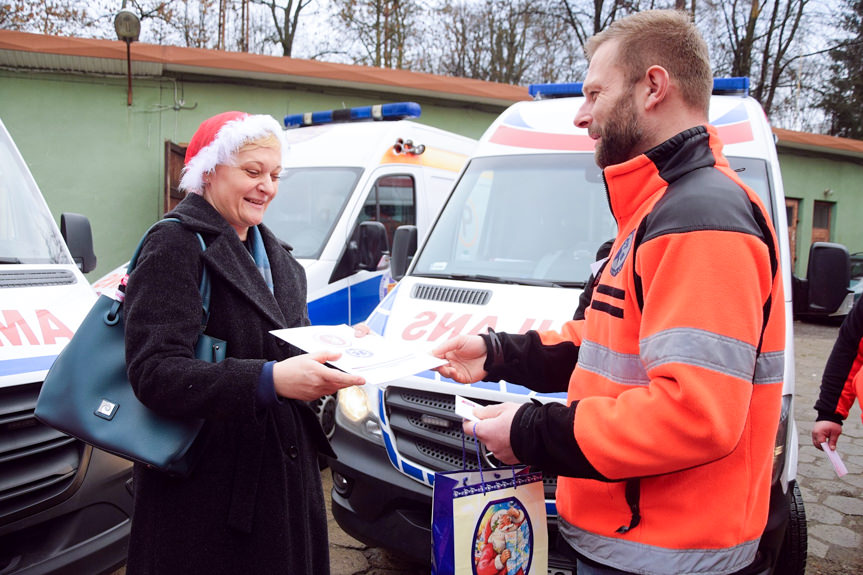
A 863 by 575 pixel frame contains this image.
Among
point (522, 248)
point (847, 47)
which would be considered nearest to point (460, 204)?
point (522, 248)

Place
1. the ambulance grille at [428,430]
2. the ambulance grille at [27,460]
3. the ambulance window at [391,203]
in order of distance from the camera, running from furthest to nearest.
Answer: the ambulance window at [391,203] < the ambulance grille at [428,430] < the ambulance grille at [27,460]

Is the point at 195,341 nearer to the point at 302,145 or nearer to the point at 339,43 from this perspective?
the point at 302,145

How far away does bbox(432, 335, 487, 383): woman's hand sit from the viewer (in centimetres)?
199

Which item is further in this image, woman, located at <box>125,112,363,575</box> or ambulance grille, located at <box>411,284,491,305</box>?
ambulance grille, located at <box>411,284,491,305</box>

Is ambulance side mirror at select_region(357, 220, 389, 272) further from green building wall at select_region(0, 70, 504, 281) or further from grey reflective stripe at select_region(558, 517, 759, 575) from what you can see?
green building wall at select_region(0, 70, 504, 281)

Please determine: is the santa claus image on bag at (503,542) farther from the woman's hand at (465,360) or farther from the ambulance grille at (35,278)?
the ambulance grille at (35,278)

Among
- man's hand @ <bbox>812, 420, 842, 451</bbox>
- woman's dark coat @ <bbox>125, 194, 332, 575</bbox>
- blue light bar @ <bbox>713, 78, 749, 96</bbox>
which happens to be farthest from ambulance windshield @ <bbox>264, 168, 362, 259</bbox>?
man's hand @ <bbox>812, 420, 842, 451</bbox>

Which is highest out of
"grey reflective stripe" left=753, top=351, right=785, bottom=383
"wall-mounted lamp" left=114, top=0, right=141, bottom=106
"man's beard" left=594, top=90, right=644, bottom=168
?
"wall-mounted lamp" left=114, top=0, right=141, bottom=106

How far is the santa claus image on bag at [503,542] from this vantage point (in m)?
1.57

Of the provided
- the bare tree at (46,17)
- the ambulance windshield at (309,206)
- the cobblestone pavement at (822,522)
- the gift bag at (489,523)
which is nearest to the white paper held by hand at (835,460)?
the cobblestone pavement at (822,522)

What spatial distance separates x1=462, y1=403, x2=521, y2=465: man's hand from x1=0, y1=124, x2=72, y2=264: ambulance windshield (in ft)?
9.05

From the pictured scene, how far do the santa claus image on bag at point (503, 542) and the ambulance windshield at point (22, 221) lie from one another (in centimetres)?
281

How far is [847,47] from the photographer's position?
2486 cm

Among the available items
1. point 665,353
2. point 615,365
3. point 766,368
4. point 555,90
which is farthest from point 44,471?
point 555,90
